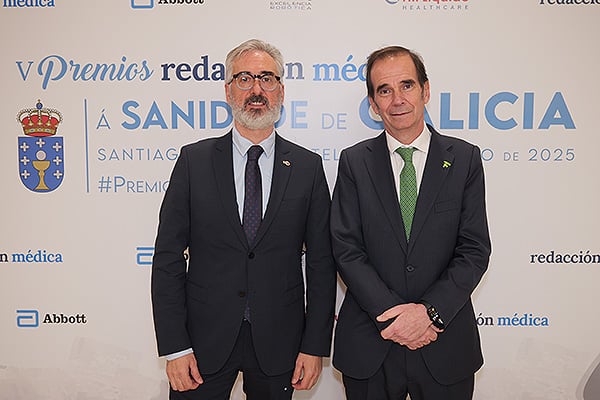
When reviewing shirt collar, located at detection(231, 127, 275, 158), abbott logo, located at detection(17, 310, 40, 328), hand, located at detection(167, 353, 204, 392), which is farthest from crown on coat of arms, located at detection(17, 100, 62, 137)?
hand, located at detection(167, 353, 204, 392)

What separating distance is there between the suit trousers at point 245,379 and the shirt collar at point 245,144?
676 millimetres

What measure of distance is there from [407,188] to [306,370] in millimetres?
821

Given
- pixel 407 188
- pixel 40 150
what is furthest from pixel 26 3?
pixel 407 188

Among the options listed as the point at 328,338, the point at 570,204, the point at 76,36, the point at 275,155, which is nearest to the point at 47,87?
the point at 76,36

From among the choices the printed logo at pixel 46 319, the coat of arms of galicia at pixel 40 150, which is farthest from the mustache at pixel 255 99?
the printed logo at pixel 46 319

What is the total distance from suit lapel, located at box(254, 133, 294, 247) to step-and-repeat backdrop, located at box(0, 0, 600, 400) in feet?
2.15

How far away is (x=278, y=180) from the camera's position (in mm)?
2088

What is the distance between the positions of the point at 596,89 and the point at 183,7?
2160 millimetres

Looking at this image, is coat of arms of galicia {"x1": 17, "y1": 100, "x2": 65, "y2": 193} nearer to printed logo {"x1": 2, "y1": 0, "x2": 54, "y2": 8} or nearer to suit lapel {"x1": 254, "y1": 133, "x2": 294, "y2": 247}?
printed logo {"x1": 2, "y1": 0, "x2": 54, "y2": 8}

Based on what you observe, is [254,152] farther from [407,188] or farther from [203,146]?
[407,188]

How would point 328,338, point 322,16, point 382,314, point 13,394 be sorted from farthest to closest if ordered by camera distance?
point 13,394 → point 322,16 → point 328,338 → point 382,314

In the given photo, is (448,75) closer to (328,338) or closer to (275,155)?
(275,155)

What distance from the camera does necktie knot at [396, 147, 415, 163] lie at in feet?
6.73

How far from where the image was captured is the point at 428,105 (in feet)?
9.10
